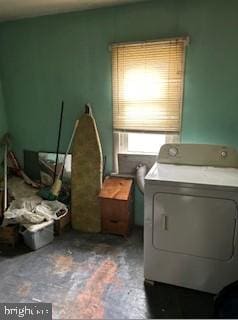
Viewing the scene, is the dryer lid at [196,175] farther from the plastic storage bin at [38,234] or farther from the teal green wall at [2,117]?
the teal green wall at [2,117]

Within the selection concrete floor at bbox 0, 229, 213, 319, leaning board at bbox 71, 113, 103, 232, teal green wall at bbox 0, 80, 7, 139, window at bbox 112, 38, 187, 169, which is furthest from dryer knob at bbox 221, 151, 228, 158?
teal green wall at bbox 0, 80, 7, 139

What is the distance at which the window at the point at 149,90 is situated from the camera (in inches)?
99.0

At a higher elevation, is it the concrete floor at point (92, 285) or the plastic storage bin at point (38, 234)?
the plastic storage bin at point (38, 234)

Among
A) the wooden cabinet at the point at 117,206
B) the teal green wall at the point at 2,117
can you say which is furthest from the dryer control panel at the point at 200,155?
the teal green wall at the point at 2,117

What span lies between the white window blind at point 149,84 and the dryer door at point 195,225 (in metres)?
0.99

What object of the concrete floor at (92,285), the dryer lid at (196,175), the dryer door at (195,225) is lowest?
the concrete floor at (92,285)

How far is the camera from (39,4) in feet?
8.22

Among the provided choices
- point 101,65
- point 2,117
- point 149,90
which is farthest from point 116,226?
point 2,117

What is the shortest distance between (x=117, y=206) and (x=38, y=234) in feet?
2.70

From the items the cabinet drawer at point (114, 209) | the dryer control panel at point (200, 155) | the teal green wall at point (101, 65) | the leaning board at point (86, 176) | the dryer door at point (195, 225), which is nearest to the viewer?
the dryer door at point (195, 225)

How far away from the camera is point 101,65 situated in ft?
9.10

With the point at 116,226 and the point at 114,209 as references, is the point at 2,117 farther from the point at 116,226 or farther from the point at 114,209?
the point at 116,226

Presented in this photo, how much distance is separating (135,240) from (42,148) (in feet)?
5.23

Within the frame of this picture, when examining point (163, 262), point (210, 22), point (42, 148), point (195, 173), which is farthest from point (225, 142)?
point (42, 148)
